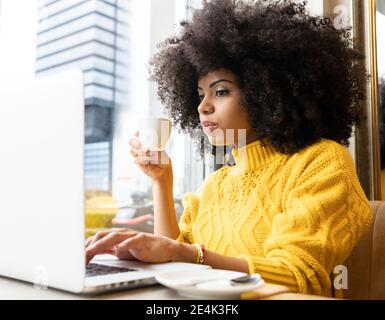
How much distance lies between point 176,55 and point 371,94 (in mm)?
840

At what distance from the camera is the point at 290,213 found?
36.3 inches

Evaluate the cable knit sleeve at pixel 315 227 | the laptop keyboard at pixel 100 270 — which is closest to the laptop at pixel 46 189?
the laptop keyboard at pixel 100 270

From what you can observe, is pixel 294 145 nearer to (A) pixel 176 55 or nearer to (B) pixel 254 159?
(B) pixel 254 159

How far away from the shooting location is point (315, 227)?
2.94 feet

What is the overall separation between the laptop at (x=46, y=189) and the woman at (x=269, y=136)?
330 mm

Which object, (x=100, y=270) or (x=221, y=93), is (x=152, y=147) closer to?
(x=221, y=93)

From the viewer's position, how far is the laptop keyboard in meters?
0.68

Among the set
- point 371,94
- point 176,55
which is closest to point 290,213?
point 176,55

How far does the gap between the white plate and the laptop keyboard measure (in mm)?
120

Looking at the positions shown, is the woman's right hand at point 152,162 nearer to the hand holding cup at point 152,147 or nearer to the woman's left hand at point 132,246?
the hand holding cup at point 152,147

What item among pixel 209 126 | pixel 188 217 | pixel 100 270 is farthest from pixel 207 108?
pixel 100 270

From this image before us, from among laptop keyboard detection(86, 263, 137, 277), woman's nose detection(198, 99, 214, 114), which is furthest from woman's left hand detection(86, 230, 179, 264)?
woman's nose detection(198, 99, 214, 114)

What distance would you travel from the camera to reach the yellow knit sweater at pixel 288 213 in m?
0.86

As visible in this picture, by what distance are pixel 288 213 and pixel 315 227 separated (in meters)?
0.06
